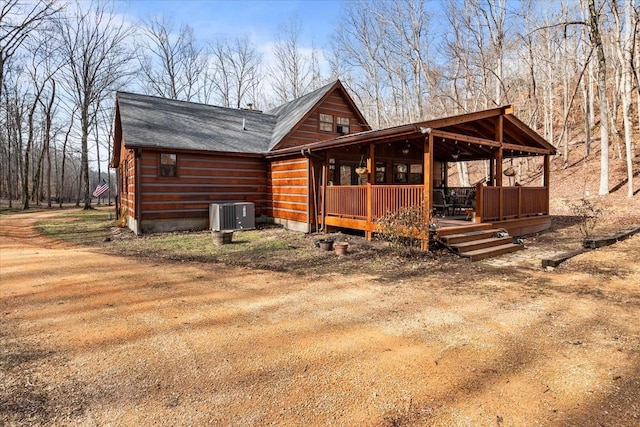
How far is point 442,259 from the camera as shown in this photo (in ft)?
24.1

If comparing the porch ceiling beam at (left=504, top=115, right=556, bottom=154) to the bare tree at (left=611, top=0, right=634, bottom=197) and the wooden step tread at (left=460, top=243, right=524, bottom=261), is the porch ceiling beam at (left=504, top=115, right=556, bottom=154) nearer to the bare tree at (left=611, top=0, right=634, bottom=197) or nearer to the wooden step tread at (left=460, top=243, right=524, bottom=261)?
the wooden step tread at (left=460, top=243, right=524, bottom=261)

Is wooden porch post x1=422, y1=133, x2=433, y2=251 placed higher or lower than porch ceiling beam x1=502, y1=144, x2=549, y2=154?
lower

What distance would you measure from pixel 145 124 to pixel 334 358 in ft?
40.0

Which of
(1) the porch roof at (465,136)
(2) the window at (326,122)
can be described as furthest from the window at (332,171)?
(2) the window at (326,122)

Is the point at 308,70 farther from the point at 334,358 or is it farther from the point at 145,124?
the point at 334,358

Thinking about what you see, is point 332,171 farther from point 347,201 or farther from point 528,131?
point 528,131

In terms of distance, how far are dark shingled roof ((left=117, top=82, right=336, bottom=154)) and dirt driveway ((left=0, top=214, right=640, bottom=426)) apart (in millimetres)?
7176

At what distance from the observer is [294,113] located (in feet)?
53.0

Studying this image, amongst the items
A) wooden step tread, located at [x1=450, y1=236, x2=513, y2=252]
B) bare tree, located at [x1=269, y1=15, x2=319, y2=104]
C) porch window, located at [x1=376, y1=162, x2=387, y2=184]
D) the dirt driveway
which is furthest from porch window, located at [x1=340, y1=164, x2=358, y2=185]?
bare tree, located at [x1=269, y1=15, x2=319, y2=104]

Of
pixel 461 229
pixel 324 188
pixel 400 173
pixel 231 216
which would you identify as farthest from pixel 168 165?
pixel 461 229

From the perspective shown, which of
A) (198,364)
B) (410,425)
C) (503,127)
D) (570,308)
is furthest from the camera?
(503,127)

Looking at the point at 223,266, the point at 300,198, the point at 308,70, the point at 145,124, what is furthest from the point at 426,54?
the point at 223,266

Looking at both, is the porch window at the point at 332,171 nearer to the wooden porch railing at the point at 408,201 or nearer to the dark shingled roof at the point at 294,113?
the wooden porch railing at the point at 408,201

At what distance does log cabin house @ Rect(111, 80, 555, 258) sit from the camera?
9359 millimetres
